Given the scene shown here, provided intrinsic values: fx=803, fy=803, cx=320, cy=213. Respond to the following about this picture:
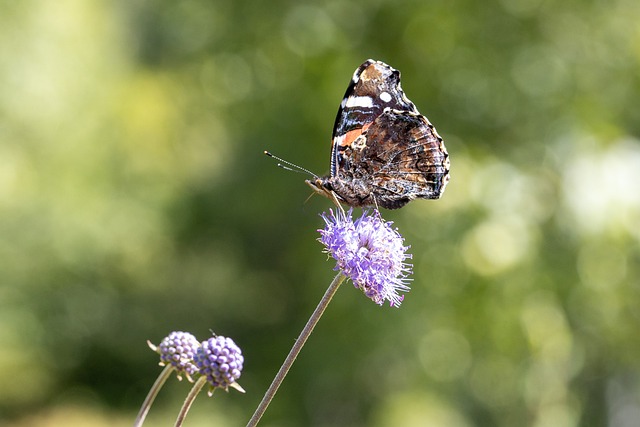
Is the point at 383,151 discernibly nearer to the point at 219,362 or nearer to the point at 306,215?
the point at 219,362

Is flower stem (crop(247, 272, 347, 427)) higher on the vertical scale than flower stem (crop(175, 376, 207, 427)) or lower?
higher

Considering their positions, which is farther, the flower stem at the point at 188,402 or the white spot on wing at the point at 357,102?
the white spot on wing at the point at 357,102

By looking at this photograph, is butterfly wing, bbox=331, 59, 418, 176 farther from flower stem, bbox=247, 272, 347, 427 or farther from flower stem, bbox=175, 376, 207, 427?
flower stem, bbox=175, 376, 207, 427

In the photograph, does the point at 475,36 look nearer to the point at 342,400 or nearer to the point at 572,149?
the point at 572,149

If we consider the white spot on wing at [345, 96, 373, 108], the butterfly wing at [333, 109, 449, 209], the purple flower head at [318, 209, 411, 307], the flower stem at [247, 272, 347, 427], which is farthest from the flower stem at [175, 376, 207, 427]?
the white spot on wing at [345, 96, 373, 108]

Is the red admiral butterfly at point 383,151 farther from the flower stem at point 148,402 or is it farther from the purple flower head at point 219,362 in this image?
the flower stem at point 148,402

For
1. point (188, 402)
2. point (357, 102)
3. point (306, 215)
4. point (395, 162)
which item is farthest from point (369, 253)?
point (306, 215)

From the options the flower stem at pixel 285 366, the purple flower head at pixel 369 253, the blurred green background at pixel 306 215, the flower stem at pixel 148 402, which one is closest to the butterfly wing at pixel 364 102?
the purple flower head at pixel 369 253
